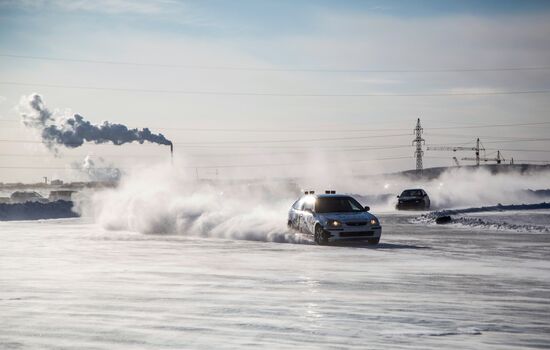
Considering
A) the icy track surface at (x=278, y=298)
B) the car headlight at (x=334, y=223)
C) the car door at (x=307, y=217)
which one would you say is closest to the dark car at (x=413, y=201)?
the car door at (x=307, y=217)

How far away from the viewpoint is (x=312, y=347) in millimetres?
7699

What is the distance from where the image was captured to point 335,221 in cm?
2245

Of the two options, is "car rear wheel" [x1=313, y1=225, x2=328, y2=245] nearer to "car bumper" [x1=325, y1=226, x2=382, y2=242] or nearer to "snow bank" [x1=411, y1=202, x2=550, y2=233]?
"car bumper" [x1=325, y1=226, x2=382, y2=242]

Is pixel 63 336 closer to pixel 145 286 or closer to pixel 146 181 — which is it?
pixel 145 286

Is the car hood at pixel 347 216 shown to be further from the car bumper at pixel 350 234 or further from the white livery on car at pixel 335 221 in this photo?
the car bumper at pixel 350 234

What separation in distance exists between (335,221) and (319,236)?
0.74m

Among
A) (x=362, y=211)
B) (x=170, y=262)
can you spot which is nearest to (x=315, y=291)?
(x=170, y=262)

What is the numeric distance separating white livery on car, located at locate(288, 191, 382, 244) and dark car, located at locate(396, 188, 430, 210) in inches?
1205

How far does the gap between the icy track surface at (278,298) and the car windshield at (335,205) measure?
267 centimetres

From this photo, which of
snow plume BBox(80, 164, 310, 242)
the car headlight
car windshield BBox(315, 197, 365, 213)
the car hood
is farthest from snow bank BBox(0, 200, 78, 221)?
the car headlight

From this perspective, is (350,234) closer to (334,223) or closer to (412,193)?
(334,223)

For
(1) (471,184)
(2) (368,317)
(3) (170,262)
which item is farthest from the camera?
(1) (471,184)

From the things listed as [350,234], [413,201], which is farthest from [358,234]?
[413,201]

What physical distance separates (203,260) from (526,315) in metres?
9.82
